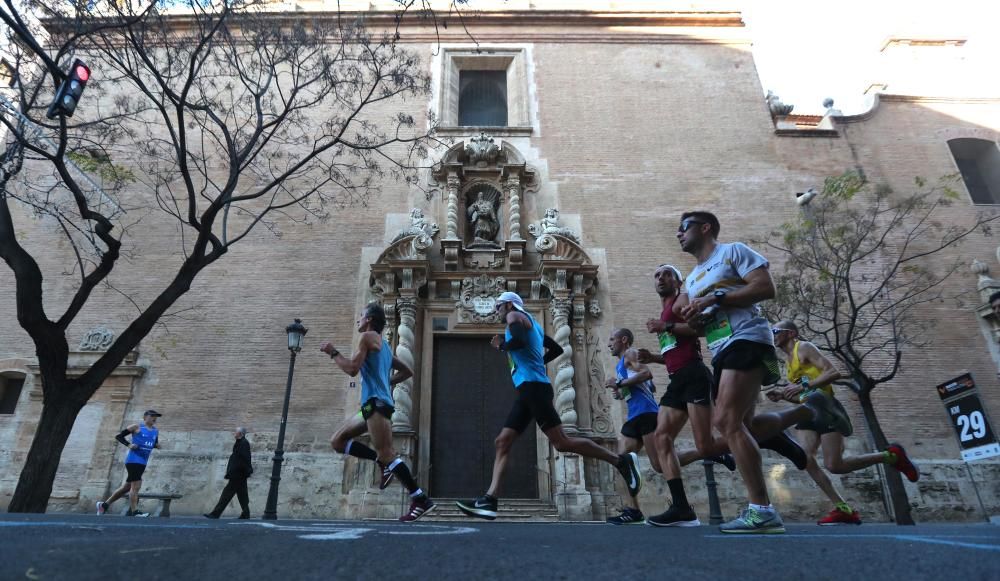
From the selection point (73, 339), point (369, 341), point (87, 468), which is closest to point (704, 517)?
point (369, 341)

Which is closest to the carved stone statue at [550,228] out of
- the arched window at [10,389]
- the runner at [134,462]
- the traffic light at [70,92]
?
the runner at [134,462]

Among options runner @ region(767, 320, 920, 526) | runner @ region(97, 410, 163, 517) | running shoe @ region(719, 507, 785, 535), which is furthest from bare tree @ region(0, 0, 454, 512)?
running shoe @ region(719, 507, 785, 535)

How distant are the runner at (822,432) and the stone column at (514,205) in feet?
22.3

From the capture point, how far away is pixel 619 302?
1175 centimetres

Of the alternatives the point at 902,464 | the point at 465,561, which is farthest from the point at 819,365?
the point at 465,561

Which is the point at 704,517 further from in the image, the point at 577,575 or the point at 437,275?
the point at 577,575

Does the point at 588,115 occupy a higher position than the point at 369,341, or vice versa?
the point at 588,115

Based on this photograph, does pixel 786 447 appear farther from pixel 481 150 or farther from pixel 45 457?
pixel 481 150

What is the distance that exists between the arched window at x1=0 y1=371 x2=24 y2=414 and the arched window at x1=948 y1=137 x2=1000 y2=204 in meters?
20.6

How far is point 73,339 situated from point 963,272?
1785cm

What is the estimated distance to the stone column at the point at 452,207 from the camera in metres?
12.1

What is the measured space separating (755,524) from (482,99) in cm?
1375

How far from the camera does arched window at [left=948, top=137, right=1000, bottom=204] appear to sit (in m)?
13.9

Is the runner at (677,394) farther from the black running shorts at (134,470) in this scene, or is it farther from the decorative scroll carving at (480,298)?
the black running shorts at (134,470)
